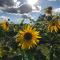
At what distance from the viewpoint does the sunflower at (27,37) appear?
124cm

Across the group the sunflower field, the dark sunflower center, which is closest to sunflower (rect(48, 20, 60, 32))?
the sunflower field

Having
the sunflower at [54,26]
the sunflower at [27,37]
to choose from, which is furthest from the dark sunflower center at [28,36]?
the sunflower at [54,26]

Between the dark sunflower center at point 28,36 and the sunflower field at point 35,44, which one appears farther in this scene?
the dark sunflower center at point 28,36

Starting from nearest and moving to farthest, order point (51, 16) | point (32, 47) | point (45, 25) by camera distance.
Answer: point (32, 47), point (45, 25), point (51, 16)

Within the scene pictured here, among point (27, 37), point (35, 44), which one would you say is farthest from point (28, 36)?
point (35, 44)

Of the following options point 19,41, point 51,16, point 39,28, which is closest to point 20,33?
point 19,41

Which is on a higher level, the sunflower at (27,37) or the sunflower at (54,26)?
the sunflower at (54,26)

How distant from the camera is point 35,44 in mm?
1246

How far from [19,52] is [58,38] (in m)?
0.23

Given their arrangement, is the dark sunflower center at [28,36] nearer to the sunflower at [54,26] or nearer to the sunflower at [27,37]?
the sunflower at [27,37]

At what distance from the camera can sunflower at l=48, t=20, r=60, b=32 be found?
1299 mm

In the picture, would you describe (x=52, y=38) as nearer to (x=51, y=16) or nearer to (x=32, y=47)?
(x=32, y=47)

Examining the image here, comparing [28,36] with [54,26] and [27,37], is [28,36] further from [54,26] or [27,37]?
[54,26]

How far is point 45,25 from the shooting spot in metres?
1.37
